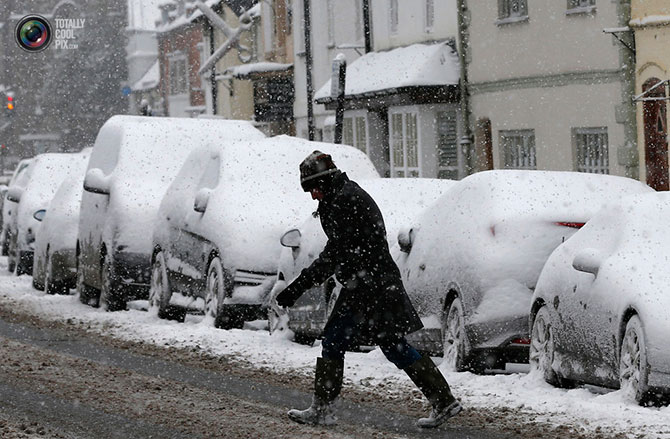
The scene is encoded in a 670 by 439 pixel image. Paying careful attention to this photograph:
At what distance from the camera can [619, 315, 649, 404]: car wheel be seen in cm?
945

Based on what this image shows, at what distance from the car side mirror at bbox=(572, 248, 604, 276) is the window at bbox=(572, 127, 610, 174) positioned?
57.8ft

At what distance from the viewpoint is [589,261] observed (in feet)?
34.1

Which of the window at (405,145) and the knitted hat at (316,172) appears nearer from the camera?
the knitted hat at (316,172)

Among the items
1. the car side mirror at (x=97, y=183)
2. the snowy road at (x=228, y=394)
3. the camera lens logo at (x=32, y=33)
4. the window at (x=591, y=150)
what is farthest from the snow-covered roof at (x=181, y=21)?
the snowy road at (x=228, y=394)

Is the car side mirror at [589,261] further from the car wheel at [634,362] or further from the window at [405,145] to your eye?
the window at [405,145]

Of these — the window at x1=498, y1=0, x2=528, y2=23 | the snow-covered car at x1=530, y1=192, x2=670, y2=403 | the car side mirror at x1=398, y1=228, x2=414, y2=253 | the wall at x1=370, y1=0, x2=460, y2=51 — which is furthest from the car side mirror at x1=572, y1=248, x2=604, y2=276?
the wall at x1=370, y1=0, x2=460, y2=51

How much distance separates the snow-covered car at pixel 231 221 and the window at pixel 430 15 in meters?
18.0

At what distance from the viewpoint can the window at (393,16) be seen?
37375 millimetres

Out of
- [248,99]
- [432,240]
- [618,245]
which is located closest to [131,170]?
[432,240]

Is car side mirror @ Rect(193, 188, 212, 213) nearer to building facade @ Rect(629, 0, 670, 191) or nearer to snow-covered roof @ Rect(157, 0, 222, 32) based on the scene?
building facade @ Rect(629, 0, 670, 191)

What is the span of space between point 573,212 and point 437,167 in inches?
919

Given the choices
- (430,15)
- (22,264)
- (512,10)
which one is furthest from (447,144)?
(22,264)

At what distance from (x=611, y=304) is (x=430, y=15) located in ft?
85.3

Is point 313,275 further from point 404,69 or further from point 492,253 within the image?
point 404,69
